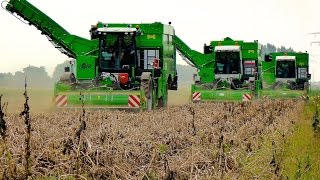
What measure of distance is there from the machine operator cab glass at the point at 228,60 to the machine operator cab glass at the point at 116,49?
1072 cm

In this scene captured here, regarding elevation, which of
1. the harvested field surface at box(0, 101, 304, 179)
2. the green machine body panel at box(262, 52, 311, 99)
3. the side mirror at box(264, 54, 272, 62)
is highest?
the side mirror at box(264, 54, 272, 62)

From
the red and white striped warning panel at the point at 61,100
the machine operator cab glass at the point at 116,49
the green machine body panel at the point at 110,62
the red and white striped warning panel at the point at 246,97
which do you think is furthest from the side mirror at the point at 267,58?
the red and white striped warning panel at the point at 61,100

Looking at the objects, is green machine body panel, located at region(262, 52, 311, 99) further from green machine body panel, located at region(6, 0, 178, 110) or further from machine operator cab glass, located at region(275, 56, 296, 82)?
green machine body panel, located at region(6, 0, 178, 110)

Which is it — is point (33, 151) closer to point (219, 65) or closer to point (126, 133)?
point (126, 133)

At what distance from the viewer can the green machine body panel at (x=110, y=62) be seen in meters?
17.6

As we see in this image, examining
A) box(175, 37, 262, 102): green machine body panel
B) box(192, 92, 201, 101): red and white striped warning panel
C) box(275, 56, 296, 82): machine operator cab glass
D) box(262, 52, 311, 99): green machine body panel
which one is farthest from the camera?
box(275, 56, 296, 82): machine operator cab glass

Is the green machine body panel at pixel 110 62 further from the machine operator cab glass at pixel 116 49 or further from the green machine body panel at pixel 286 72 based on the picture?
the green machine body panel at pixel 286 72

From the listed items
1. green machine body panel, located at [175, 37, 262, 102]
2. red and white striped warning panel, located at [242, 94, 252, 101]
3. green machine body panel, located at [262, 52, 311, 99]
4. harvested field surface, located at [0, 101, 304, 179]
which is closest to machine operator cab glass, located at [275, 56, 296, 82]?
green machine body panel, located at [262, 52, 311, 99]

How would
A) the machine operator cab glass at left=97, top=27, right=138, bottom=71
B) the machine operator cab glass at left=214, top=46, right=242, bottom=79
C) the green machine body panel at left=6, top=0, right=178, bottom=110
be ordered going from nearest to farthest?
the green machine body panel at left=6, top=0, right=178, bottom=110
the machine operator cab glass at left=97, top=27, right=138, bottom=71
the machine operator cab glass at left=214, top=46, right=242, bottom=79

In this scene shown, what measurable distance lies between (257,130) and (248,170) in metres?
4.39

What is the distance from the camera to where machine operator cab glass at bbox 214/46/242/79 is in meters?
28.9

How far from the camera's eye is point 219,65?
28969mm

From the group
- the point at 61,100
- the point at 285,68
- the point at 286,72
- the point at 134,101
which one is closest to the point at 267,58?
the point at 285,68

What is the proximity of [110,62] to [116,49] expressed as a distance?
0.48 metres
